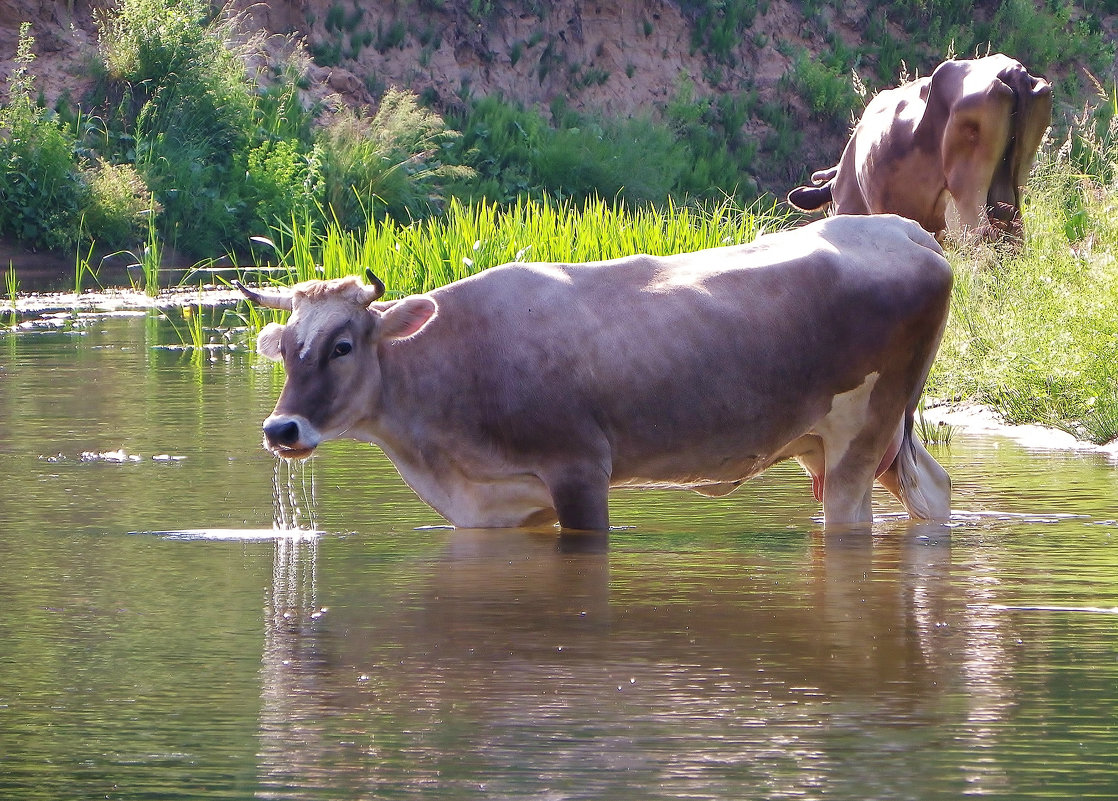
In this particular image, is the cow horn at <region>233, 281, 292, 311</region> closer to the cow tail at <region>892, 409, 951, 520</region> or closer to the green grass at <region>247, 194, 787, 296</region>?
the cow tail at <region>892, 409, 951, 520</region>

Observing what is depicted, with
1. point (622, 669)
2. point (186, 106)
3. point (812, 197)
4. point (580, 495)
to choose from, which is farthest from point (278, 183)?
point (622, 669)

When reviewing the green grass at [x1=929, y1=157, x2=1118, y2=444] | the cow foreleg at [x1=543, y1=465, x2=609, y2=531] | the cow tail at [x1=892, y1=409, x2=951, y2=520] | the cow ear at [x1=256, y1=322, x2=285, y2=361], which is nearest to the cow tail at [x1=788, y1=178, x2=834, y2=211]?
the green grass at [x1=929, y1=157, x2=1118, y2=444]

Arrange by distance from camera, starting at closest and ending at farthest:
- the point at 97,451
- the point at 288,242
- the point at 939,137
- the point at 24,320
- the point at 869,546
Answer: the point at 869,546, the point at 97,451, the point at 939,137, the point at 24,320, the point at 288,242

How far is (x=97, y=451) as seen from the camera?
9.23 meters

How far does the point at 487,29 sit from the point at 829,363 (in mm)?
31988

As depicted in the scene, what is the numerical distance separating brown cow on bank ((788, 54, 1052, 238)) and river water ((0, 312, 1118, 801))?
170 inches

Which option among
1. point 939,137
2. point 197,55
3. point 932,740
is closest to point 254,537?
point 932,740

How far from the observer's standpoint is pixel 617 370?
22.7 ft

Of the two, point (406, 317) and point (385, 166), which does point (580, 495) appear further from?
point (385, 166)

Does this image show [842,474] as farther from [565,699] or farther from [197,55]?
[197,55]

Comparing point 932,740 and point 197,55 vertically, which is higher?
point 197,55

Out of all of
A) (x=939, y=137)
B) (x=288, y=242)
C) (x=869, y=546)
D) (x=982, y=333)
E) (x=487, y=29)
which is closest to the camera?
(x=869, y=546)

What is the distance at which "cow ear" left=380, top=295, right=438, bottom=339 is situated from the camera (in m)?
6.88

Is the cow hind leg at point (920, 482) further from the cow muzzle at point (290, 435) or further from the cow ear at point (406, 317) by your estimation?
the cow muzzle at point (290, 435)
